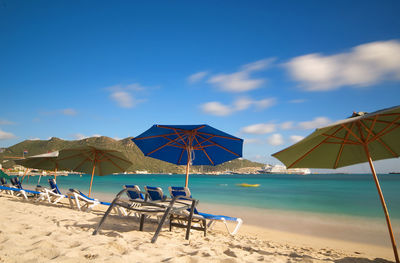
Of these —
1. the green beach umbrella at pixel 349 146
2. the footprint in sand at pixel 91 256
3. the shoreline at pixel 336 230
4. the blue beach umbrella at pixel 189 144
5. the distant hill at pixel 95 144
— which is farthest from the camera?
the distant hill at pixel 95 144

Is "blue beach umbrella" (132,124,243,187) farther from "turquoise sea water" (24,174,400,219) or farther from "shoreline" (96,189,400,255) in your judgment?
"turquoise sea water" (24,174,400,219)

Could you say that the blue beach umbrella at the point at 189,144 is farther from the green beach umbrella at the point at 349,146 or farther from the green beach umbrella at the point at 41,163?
the green beach umbrella at the point at 41,163

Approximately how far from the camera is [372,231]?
8.22m

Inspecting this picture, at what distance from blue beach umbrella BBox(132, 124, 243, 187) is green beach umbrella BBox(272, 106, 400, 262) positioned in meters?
1.93

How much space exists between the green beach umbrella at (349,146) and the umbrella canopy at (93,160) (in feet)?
20.0


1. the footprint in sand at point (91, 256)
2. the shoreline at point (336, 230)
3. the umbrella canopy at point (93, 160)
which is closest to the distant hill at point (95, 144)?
the umbrella canopy at point (93, 160)

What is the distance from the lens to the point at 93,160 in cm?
865

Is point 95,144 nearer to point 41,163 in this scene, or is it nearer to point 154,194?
point 41,163

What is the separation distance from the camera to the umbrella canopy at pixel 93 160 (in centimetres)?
828

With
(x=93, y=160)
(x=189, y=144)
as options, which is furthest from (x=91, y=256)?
(x=93, y=160)

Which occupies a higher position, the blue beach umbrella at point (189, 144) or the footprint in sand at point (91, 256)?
the blue beach umbrella at point (189, 144)

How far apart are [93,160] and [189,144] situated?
14.7 feet

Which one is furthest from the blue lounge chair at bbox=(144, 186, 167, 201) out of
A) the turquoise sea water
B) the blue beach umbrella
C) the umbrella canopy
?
the turquoise sea water

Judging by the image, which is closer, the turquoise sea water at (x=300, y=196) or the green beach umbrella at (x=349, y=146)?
the green beach umbrella at (x=349, y=146)
